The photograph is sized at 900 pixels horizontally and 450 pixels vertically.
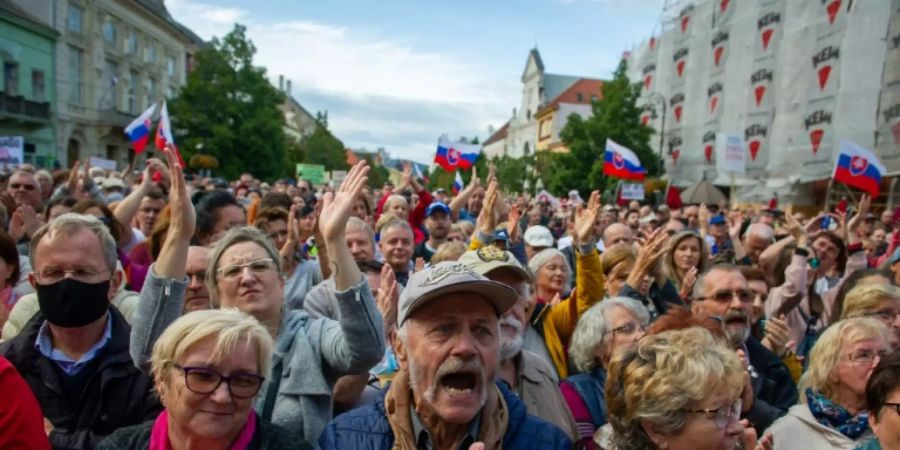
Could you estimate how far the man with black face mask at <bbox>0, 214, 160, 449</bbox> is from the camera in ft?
9.04

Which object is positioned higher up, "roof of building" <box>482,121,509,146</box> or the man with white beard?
"roof of building" <box>482,121,509,146</box>

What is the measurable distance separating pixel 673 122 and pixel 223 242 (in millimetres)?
31449

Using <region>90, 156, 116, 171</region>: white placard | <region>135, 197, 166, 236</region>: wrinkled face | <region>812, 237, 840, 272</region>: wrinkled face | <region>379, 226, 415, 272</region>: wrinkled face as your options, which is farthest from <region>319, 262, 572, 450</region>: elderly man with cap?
<region>90, 156, 116, 171</region>: white placard

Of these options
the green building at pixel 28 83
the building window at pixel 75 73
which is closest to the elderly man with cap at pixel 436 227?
the green building at pixel 28 83

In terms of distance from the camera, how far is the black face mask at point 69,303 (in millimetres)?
2840

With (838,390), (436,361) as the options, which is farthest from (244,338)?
(838,390)

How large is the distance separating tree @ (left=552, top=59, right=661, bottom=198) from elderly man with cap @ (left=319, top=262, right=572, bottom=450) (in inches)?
1312

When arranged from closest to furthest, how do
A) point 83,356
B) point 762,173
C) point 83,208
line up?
point 83,356
point 83,208
point 762,173

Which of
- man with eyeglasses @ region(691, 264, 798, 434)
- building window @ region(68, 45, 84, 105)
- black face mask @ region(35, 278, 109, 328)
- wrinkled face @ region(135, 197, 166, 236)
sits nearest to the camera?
black face mask @ region(35, 278, 109, 328)

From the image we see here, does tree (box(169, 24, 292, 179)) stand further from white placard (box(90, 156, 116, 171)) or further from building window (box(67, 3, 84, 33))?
white placard (box(90, 156, 116, 171))

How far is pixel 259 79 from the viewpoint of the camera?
137 ft

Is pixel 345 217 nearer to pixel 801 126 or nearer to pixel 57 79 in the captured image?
pixel 801 126

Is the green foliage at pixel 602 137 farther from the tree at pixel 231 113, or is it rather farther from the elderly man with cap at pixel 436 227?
the elderly man with cap at pixel 436 227

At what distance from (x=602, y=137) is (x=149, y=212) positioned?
33.0 meters
